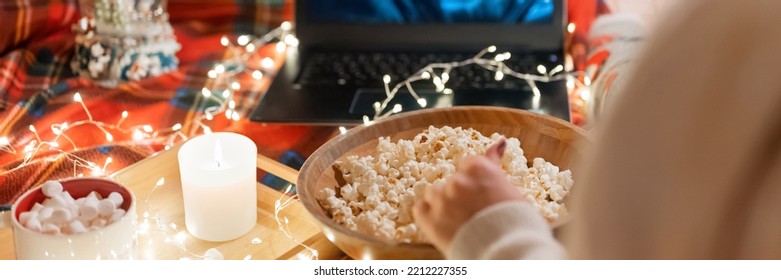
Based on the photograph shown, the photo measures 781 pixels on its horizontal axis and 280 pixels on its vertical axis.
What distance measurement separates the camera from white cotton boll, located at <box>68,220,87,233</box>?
24.7 inches

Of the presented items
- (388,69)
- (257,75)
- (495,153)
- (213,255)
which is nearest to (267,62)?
(257,75)

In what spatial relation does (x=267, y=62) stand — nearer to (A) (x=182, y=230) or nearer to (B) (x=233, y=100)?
(B) (x=233, y=100)

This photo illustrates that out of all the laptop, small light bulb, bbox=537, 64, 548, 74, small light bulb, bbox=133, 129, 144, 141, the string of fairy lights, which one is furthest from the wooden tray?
small light bulb, bbox=537, 64, 548, 74

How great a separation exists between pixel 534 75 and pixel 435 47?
155mm

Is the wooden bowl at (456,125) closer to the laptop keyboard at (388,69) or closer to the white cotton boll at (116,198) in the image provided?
the white cotton boll at (116,198)

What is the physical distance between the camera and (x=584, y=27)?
1256 millimetres

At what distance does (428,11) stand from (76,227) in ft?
2.12

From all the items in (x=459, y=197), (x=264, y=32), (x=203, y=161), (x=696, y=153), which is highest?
(x=696, y=153)

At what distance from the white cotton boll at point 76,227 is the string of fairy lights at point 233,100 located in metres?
0.11

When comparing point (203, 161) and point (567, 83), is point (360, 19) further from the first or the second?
point (203, 161)

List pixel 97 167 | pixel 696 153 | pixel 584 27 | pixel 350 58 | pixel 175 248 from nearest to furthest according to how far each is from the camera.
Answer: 1. pixel 696 153
2. pixel 175 248
3. pixel 97 167
4. pixel 350 58
5. pixel 584 27

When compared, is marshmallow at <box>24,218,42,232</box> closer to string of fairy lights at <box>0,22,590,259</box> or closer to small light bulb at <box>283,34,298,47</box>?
string of fairy lights at <box>0,22,590,259</box>

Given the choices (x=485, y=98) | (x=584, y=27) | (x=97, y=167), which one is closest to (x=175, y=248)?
(x=97, y=167)

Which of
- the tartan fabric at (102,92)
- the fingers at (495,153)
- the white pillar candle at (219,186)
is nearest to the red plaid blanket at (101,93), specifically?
the tartan fabric at (102,92)
